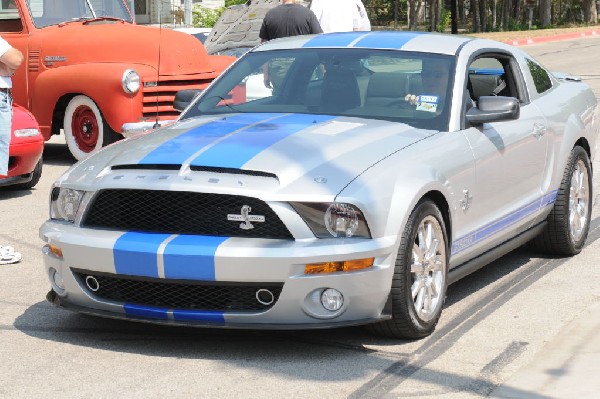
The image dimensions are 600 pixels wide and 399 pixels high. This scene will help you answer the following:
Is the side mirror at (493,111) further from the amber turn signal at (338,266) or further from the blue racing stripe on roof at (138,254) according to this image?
the blue racing stripe on roof at (138,254)

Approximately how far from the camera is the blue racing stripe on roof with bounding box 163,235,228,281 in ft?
17.5

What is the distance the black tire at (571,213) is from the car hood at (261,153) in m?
1.72

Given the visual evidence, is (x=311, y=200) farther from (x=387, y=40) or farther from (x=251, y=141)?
(x=387, y=40)

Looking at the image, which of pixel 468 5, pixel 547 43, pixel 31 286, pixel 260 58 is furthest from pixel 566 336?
pixel 468 5

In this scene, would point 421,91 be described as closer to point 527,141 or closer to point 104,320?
point 527,141

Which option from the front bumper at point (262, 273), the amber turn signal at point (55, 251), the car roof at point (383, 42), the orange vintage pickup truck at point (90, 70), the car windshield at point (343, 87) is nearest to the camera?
the front bumper at point (262, 273)

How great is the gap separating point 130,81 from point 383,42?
222 inches

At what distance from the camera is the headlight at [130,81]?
1235 cm

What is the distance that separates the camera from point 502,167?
269 inches

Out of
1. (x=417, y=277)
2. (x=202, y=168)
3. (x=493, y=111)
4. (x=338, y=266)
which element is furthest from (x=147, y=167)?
(x=493, y=111)

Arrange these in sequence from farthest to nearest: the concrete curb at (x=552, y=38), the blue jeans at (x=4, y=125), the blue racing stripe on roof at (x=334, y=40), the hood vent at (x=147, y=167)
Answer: the concrete curb at (x=552, y=38) < the blue jeans at (x=4, y=125) < the blue racing stripe on roof at (x=334, y=40) < the hood vent at (x=147, y=167)

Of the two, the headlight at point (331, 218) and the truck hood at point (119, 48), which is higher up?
the truck hood at point (119, 48)

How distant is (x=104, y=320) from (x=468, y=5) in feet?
276

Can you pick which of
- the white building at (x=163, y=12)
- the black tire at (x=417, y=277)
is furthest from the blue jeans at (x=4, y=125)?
the white building at (x=163, y=12)
